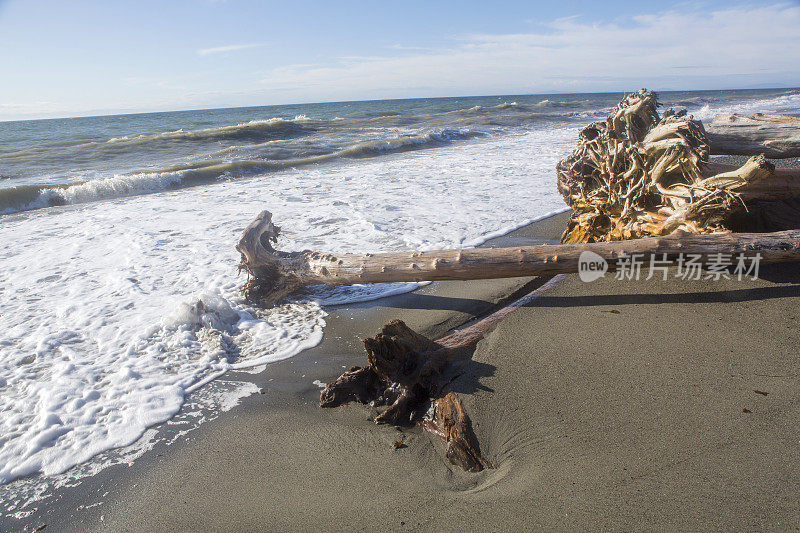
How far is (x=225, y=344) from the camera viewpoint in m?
3.80

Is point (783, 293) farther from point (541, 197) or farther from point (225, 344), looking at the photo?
point (541, 197)

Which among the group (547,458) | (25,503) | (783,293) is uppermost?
(783,293)

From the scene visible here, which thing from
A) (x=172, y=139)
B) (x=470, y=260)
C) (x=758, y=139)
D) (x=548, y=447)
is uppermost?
(x=172, y=139)

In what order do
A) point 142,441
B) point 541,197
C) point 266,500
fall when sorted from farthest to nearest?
point 541,197, point 142,441, point 266,500

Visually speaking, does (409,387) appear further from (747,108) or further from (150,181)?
(747,108)

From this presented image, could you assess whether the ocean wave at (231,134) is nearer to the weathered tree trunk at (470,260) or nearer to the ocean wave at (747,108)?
the ocean wave at (747,108)

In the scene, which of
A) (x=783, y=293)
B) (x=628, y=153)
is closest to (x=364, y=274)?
(x=628, y=153)

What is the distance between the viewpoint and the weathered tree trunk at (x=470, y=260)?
348 centimetres

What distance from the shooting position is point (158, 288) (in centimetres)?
494

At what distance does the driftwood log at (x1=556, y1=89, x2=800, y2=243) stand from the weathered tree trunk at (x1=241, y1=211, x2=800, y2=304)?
329mm

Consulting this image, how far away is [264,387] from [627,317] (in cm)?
268

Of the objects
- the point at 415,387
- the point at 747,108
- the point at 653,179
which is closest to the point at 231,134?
the point at 653,179

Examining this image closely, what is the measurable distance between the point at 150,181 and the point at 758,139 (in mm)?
12135

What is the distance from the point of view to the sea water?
310 cm
